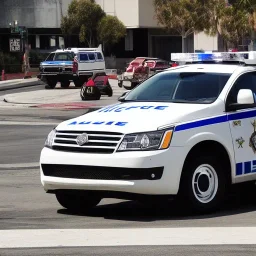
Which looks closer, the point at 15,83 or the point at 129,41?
the point at 15,83

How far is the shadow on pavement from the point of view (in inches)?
385

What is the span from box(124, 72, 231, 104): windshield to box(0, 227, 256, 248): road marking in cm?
192

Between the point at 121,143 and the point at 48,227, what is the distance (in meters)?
1.13

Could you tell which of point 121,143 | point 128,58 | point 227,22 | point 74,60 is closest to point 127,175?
point 121,143

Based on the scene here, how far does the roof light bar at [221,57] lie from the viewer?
36.5 feet

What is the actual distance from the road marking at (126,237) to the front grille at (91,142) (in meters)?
0.96

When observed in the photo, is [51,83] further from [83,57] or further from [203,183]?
[203,183]

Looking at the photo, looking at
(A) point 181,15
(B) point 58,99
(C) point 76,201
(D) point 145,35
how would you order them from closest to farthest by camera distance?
(C) point 76,201
(B) point 58,99
(A) point 181,15
(D) point 145,35

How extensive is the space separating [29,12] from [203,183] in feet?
213

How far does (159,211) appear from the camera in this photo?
10289 mm

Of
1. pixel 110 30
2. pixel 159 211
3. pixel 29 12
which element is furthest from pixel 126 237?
pixel 29 12

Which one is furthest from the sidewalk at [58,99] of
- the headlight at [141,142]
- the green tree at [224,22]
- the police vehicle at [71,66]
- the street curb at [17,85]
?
the headlight at [141,142]

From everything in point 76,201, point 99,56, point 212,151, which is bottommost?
point 99,56

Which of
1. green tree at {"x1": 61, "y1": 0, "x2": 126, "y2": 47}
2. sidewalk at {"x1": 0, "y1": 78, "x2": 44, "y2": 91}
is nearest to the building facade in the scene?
green tree at {"x1": 61, "y1": 0, "x2": 126, "y2": 47}
